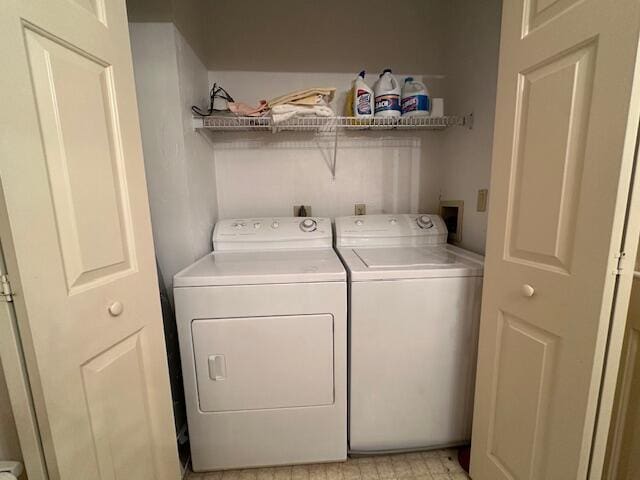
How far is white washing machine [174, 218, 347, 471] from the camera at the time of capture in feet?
3.98

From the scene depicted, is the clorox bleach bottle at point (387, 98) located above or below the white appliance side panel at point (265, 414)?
above

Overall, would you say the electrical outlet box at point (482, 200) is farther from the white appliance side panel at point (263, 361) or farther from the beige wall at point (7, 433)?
the beige wall at point (7, 433)

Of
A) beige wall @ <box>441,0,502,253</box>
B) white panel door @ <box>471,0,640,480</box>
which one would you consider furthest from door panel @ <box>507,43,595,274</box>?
beige wall @ <box>441,0,502,253</box>

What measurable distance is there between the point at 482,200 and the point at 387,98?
0.87 meters

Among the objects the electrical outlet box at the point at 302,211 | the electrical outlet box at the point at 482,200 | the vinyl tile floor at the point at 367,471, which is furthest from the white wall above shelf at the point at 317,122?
the vinyl tile floor at the point at 367,471

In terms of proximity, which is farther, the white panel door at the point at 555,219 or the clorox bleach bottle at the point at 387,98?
the clorox bleach bottle at the point at 387,98

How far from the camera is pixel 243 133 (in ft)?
6.37

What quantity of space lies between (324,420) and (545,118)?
1.57m

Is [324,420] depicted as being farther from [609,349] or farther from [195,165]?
[195,165]

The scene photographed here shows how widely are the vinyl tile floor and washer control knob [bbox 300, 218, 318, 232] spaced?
1.36 metres

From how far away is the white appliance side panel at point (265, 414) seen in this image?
121 centimetres

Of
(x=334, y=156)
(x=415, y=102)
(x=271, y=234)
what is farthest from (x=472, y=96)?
(x=271, y=234)

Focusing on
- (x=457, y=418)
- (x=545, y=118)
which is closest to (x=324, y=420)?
(x=457, y=418)

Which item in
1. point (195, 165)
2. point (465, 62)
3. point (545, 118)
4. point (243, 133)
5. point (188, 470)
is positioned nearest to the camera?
point (545, 118)
